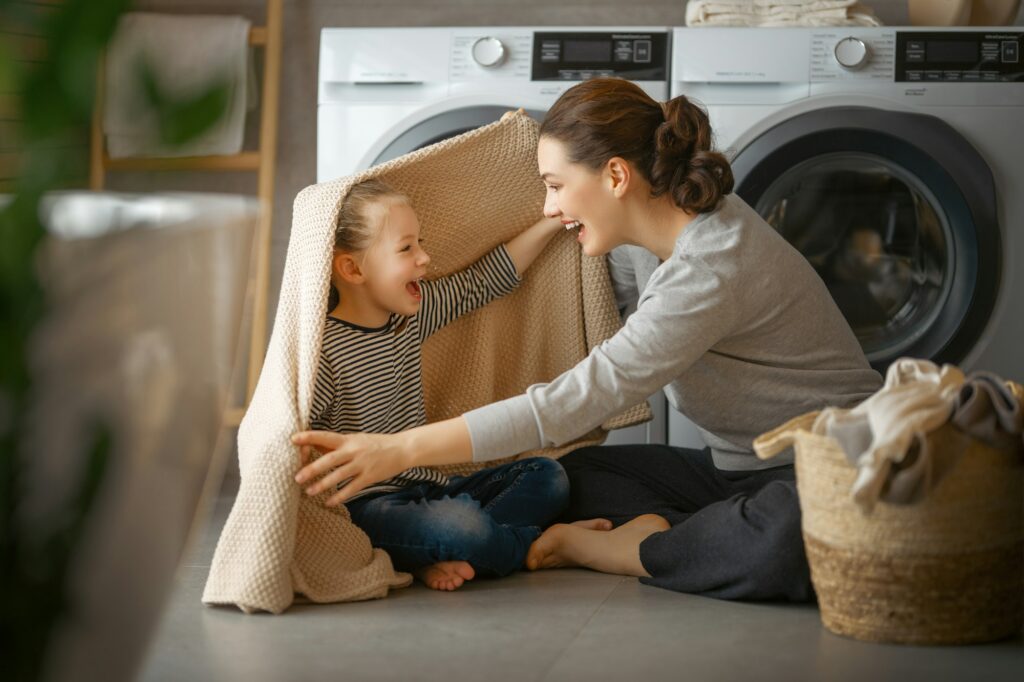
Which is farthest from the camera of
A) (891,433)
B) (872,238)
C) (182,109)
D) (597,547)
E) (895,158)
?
(872,238)

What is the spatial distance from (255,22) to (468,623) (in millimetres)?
1906

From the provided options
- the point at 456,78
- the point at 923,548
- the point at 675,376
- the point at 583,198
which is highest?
the point at 456,78

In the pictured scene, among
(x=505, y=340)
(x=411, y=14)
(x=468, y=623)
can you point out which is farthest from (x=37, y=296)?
(x=411, y=14)

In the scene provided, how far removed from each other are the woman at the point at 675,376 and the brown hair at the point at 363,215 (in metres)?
0.24

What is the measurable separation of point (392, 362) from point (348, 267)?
152 millimetres

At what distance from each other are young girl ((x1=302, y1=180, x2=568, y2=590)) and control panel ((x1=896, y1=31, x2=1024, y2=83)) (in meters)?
0.74

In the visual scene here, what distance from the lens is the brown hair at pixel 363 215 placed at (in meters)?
1.76

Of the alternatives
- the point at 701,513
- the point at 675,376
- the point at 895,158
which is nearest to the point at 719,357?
the point at 675,376

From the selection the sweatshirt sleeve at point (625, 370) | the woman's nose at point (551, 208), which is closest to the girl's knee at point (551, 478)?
the sweatshirt sleeve at point (625, 370)

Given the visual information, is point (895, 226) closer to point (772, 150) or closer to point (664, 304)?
point (772, 150)

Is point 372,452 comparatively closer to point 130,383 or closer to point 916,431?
point 916,431

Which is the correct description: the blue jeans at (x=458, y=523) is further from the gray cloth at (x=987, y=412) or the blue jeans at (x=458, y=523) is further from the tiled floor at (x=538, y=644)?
the gray cloth at (x=987, y=412)

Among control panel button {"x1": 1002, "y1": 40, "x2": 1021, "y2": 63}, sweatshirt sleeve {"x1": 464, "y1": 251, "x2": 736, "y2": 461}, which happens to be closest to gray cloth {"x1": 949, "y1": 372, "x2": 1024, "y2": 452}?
sweatshirt sleeve {"x1": 464, "y1": 251, "x2": 736, "y2": 461}

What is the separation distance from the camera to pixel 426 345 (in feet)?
6.34
